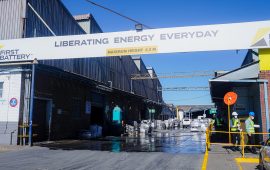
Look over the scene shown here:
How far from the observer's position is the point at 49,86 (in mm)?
20266

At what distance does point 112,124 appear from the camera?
1170 inches

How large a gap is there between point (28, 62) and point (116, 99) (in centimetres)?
1760

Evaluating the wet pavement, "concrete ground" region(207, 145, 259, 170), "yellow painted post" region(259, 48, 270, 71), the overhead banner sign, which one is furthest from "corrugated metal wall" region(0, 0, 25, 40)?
"yellow painted post" region(259, 48, 270, 71)

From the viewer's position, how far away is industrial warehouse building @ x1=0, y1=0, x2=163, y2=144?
18.1m

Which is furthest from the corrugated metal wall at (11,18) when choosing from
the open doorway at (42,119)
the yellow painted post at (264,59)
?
the yellow painted post at (264,59)

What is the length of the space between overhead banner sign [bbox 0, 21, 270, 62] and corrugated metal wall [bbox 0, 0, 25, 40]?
200cm

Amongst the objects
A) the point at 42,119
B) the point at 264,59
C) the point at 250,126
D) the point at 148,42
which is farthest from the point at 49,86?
the point at 264,59

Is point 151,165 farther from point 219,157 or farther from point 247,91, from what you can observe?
point 247,91

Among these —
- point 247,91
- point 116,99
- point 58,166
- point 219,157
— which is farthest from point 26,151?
point 116,99

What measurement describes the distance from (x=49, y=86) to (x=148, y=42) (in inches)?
320

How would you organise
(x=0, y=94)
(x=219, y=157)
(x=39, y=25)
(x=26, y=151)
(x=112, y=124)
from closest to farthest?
(x=219, y=157) → (x=26, y=151) → (x=0, y=94) → (x=39, y=25) → (x=112, y=124)

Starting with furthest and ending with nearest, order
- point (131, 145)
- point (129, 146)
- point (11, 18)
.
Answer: point (11, 18) → point (131, 145) → point (129, 146)

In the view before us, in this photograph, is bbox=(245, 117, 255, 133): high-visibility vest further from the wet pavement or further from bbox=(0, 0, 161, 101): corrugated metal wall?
bbox=(0, 0, 161, 101): corrugated metal wall

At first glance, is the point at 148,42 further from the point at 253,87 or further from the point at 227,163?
the point at 253,87
